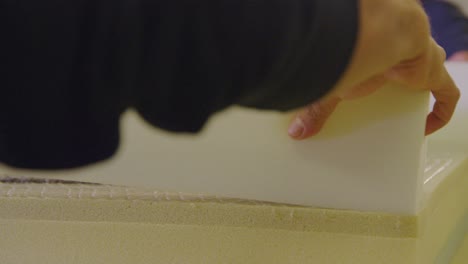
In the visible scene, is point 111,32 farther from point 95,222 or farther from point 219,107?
point 95,222

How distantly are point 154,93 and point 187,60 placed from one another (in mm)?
23

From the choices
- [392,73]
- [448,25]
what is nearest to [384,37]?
[392,73]

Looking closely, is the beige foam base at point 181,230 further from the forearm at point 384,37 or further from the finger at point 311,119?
the forearm at point 384,37

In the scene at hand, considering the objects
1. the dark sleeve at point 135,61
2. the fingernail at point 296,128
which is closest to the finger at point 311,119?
the fingernail at point 296,128

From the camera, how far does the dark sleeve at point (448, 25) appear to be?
1.22 metres

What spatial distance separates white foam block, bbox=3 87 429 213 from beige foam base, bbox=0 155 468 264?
0.04 ft

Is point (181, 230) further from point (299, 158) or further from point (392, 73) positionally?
point (392, 73)

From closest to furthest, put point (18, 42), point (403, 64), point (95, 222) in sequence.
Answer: point (18, 42), point (403, 64), point (95, 222)

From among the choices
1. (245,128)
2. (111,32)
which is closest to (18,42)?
(111,32)

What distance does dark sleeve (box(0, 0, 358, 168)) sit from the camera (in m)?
0.25

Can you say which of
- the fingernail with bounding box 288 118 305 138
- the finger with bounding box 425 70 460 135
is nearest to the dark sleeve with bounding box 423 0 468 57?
the finger with bounding box 425 70 460 135

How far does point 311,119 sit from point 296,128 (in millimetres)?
15

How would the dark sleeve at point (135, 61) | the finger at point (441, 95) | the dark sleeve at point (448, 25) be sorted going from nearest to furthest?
the dark sleeve at point (135, 61) → the finger at point (441, 95) → the dark sleeve at point (448, 25)

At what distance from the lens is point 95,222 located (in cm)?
48
